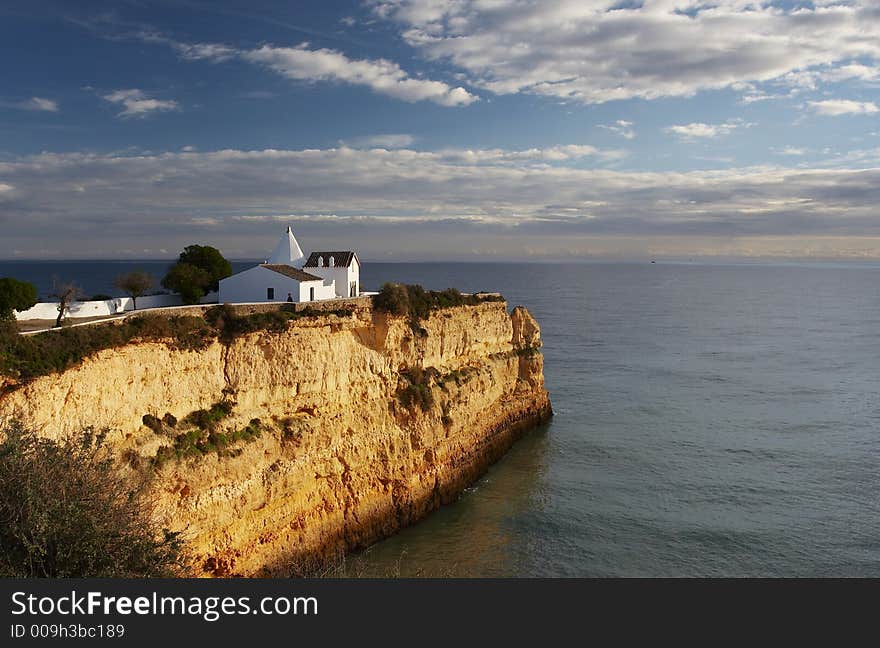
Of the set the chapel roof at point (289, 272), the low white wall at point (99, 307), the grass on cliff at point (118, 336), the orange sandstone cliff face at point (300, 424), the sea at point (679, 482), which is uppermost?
the chapel roof at point (289, 272)

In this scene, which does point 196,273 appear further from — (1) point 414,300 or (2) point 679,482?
(2) point 679,482

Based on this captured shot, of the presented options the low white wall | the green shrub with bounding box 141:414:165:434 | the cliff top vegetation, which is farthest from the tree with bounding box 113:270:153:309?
the green shrub with bounding box 141:414:165:434

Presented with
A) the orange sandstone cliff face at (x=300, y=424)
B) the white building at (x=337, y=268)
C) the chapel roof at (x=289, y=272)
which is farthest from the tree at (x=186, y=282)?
the orange sandstone cliff face at (x=300, y=424)

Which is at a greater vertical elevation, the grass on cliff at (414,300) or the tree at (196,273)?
the tree at (196,273)

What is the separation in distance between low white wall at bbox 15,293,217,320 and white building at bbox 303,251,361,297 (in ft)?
24.5

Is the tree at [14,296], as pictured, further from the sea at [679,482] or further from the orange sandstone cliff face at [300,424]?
the sea at [679,482]

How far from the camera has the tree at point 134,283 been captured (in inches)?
1046

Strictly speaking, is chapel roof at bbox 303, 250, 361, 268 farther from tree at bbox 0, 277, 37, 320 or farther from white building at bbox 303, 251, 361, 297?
tree at bbox 0, 277, 37, 320

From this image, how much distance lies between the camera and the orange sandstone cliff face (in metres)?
17.2

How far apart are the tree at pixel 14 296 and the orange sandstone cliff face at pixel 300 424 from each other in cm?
694

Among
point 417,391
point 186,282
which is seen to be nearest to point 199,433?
point 417,391

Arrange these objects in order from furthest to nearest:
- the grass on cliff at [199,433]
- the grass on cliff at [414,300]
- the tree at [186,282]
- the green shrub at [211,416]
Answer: the tree at [186,282], the grass on cliff at [414,300], the green shrub at [211,416], the grass on cliff at [199,433]

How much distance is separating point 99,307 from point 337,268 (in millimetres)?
11990

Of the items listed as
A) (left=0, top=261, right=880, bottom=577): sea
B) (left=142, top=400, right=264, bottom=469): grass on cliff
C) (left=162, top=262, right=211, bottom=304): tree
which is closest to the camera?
(left=142, top=400, right=264, bottom=469): grass on cliff
